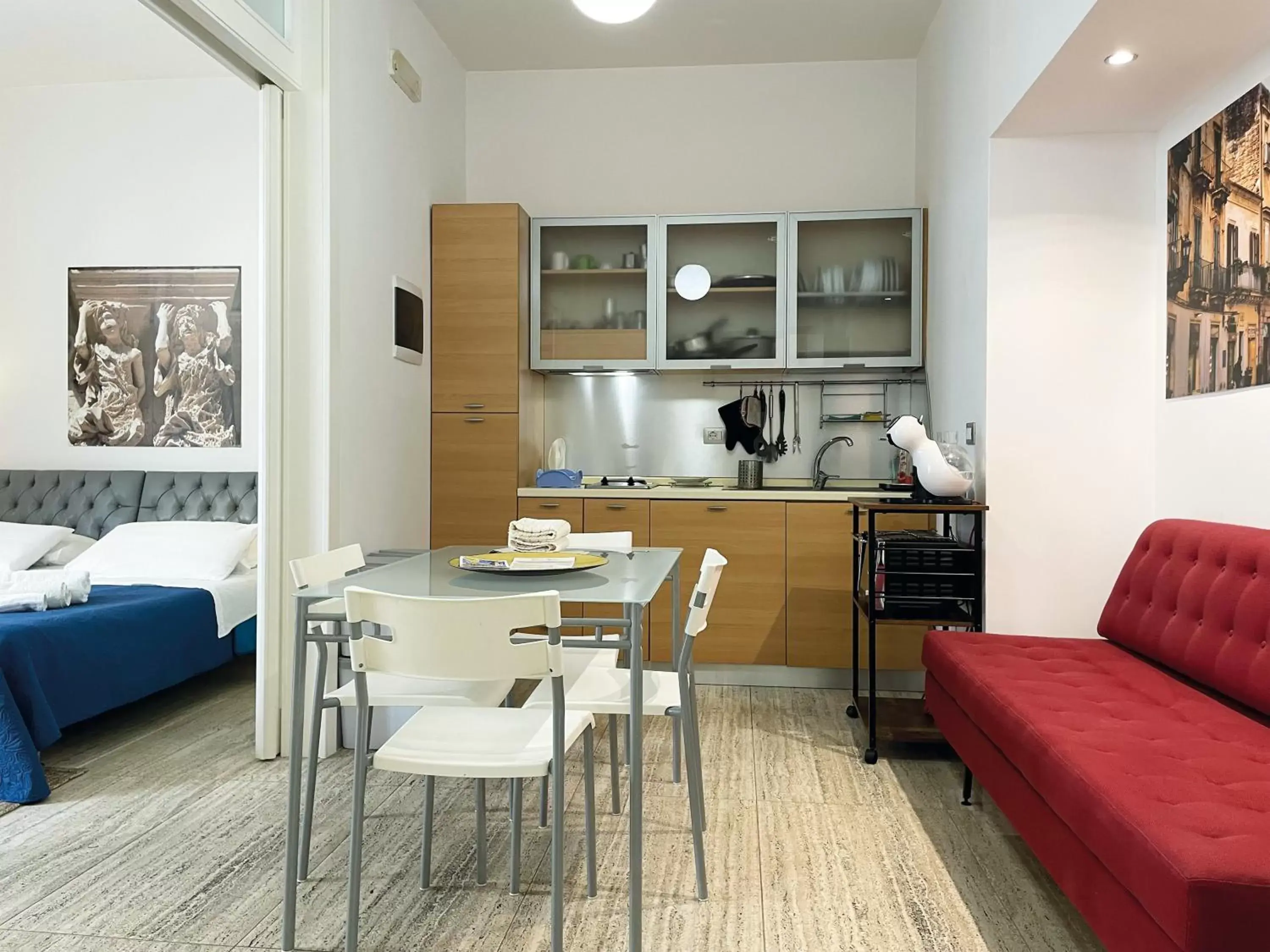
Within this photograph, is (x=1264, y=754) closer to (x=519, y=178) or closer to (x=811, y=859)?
(x=811, y=859)

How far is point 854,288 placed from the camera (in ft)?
14.2

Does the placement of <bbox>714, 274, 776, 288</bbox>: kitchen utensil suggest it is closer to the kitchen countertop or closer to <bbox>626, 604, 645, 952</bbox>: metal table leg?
the kitchen countertop

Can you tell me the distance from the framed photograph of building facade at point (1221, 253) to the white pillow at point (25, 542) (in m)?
4.84

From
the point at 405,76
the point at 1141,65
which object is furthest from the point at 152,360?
the point at 1141,65

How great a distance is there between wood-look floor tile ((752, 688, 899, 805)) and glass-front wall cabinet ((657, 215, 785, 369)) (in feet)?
5.29

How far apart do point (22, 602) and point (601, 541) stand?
80.4 inches

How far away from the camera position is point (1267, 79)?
242 cm

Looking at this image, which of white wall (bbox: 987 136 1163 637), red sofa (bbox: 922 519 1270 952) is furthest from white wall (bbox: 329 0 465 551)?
white wall (bbox: 987 136 1163 637)

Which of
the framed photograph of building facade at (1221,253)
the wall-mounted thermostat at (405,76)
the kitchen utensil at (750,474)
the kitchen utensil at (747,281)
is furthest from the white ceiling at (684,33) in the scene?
the kitchen utensil at (750,474)

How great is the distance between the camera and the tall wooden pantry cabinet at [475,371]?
168 inches

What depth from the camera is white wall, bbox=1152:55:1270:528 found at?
2.47m

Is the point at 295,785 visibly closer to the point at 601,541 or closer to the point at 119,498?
the point at 601,541

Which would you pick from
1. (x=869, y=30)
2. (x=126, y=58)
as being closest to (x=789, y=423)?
(x=869, y=30)

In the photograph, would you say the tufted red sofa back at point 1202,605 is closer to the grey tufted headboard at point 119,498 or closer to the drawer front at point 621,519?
the drawer front at point 621,519
